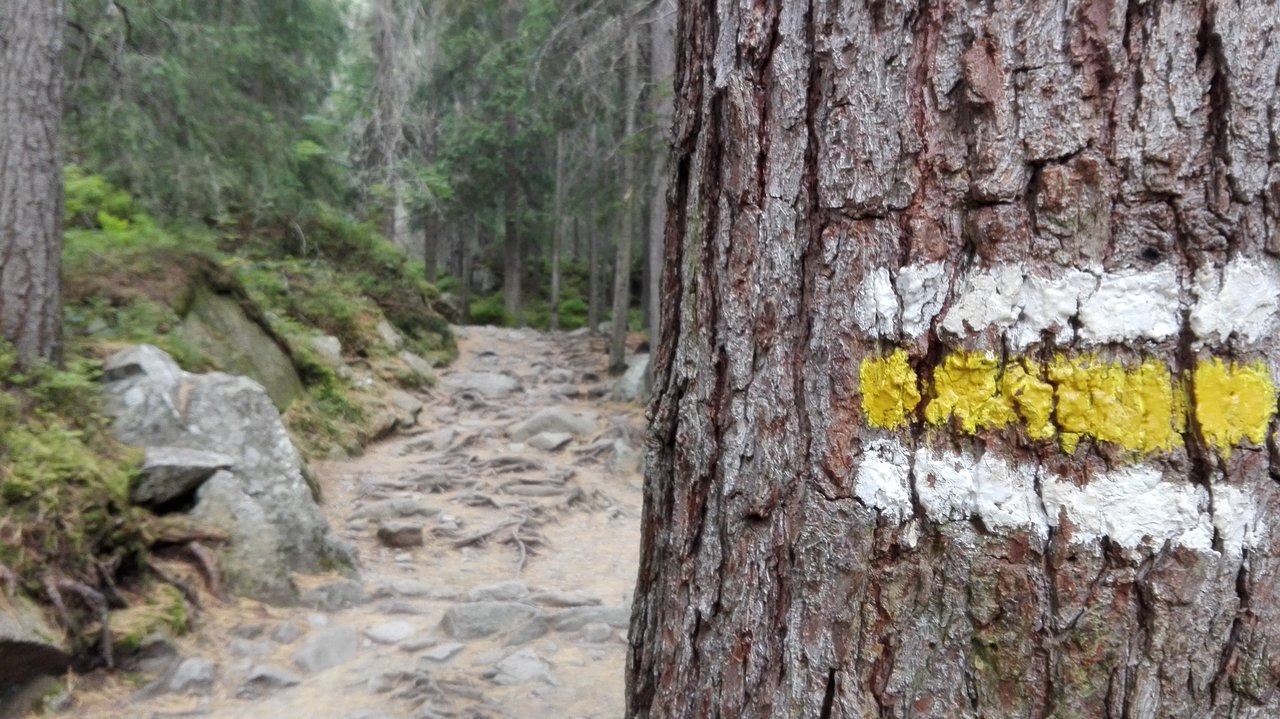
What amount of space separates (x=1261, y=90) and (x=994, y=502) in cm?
57

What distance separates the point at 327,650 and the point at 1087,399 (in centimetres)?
462

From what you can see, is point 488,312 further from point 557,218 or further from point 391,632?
point 391,632

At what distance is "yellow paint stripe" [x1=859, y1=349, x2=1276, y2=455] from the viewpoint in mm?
1012

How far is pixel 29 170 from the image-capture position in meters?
5.43

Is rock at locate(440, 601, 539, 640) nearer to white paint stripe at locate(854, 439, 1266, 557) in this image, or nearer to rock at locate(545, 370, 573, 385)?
white paint stripe at locate(854, 439, 1266, 557)

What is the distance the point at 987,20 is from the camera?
3.52 ft

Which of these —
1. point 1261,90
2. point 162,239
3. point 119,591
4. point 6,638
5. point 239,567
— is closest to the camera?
point 1261,90

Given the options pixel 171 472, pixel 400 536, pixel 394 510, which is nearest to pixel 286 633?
pixel 171 472

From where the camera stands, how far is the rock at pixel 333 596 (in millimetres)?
5387

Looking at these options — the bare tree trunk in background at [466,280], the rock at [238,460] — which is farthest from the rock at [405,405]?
the bare tree trunk in background at [466,280]

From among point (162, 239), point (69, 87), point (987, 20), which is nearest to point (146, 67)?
point (69, 87)

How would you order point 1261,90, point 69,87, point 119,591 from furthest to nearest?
point 69,87, point 119,591, point 1261,90

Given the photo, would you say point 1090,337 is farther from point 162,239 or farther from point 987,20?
point 162,239

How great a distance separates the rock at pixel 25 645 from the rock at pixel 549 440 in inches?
247
